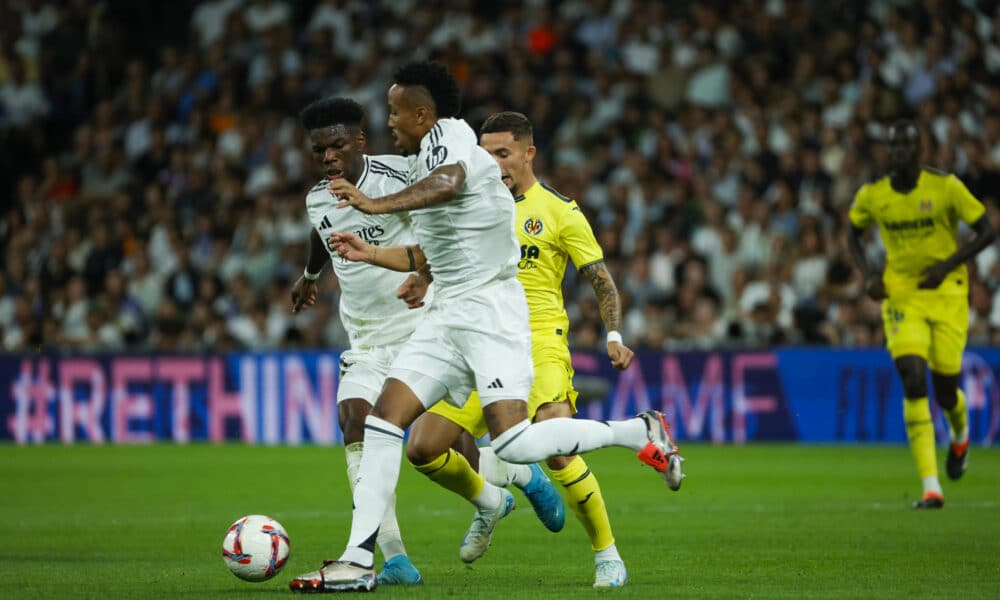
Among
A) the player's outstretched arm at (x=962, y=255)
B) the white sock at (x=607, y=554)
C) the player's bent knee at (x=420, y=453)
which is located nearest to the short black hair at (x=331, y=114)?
the player's bent knee at (x=420, y=453)

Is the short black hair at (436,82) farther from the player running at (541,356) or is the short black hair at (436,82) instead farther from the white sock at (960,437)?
the white sock at (960,437)

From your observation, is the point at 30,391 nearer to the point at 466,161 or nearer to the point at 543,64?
the point at 543,64

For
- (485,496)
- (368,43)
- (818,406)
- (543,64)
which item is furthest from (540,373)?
(368,43)

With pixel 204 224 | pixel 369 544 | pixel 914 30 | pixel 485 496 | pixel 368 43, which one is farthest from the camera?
pixel 368 43

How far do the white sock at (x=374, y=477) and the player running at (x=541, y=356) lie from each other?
0.46 m

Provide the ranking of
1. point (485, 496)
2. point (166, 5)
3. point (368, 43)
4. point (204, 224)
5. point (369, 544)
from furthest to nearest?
point (166, 5), point (368, 43), point (204, 224), point (485, 496), point (369, 544)

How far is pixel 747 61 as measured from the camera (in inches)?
862

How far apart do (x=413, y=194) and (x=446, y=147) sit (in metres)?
0.34

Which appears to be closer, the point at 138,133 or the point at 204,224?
the point at 204,224

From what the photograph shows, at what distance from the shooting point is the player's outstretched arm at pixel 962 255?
1177cm

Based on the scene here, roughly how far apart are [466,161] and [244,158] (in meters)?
17.3

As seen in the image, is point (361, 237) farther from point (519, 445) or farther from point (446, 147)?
point (519, 445)

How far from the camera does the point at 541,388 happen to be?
27.6 feet

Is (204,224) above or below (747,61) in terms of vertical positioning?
below
